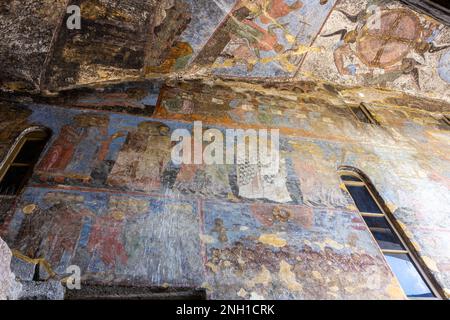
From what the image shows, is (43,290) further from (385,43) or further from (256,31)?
(385,43)

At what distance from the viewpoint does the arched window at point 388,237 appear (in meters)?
3.53

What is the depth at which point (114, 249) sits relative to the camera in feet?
9.77

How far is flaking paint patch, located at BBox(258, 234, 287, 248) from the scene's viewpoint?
3.42m

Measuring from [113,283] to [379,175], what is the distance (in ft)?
12.6

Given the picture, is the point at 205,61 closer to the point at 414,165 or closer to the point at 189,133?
the point at 189,133

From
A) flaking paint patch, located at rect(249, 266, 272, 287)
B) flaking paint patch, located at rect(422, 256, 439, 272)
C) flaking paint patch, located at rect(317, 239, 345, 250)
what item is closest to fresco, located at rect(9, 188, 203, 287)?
flaking paint patch, located at rect(249, 266, 272, 287)

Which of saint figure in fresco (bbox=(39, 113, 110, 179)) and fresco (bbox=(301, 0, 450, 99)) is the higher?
fresco (bbox=(301, 0, 450, 99))

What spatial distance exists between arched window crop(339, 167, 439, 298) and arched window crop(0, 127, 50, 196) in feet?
12.9

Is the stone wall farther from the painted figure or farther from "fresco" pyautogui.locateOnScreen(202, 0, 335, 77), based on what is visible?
the painted figure

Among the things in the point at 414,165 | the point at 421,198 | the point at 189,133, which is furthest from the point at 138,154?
the point at 414,165

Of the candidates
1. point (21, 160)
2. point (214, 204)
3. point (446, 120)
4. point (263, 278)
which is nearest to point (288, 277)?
point (263, 278)

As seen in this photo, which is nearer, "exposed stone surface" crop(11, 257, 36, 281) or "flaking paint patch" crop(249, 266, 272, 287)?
"exposed stone surface" crop(11, 257, 36, 281)

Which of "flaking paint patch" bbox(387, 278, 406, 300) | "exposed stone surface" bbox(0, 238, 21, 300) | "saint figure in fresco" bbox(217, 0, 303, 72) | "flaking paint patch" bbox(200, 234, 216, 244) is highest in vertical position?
"saint figure in fresco" bbox(217, 0, 303, 72)

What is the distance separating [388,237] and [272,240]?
159 cm
